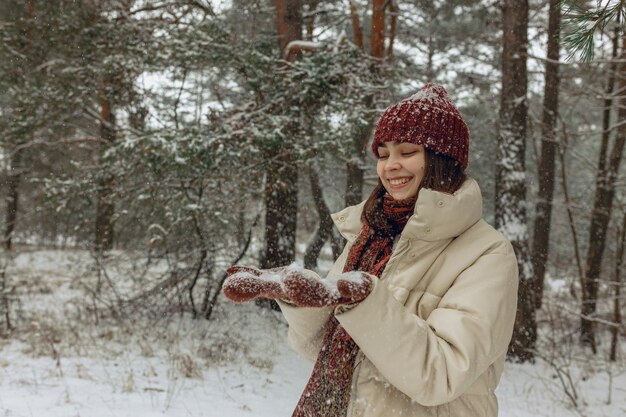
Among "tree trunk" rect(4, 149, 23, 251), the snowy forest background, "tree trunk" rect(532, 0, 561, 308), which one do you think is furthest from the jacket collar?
"tree trunk" rect(4, 149, 23, 251)

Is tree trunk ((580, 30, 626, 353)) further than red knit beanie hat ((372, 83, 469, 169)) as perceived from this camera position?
Yes

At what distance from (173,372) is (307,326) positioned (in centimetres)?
437

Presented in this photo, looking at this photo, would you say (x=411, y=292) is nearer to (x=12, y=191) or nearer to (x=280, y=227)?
(x=280, y=227)

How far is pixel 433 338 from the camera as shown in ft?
4.28

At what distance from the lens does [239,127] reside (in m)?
6.95

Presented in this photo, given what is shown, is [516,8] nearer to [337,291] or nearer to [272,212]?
[272,212]

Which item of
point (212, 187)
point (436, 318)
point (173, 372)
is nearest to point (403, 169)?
point (436, 318)

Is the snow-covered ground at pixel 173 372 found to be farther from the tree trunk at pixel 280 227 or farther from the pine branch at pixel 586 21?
the pine branch at pixel 586 21

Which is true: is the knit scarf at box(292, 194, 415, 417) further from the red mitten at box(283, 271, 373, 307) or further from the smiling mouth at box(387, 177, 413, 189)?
the red mitten at box(283, 271, 373, 307)

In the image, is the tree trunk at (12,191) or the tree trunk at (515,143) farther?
the tree trunk at (12,191)

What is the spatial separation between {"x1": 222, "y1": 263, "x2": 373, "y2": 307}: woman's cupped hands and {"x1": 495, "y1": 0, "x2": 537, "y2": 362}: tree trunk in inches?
247

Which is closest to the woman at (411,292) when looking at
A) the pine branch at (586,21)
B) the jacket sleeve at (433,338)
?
the jacket sleeve at (433,338)

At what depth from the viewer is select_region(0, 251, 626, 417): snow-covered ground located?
15.7ft

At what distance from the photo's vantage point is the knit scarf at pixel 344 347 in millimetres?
1589
